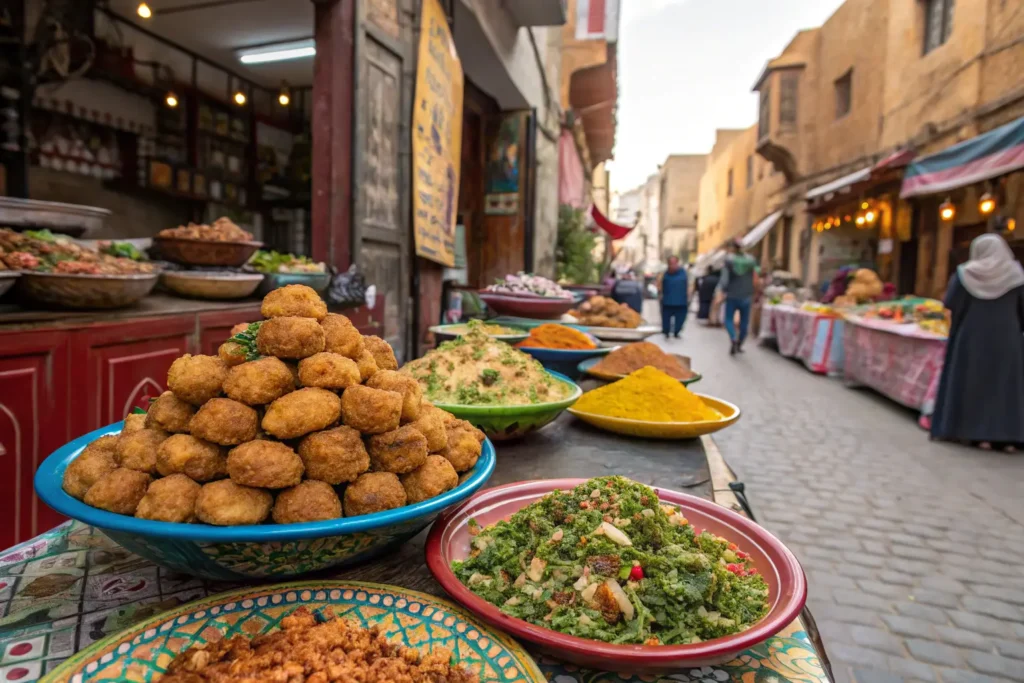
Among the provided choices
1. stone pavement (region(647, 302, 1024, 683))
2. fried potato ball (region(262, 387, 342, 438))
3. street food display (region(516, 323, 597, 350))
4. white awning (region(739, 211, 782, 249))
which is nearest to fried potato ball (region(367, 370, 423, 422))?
fried potato ball (region(262, 387, 342, 438))

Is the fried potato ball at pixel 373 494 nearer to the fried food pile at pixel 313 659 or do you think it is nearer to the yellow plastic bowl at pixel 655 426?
the fried food pile at pixel 313 659

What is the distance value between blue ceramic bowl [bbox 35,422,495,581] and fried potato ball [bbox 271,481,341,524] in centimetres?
2

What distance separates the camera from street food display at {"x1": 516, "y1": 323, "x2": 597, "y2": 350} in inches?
117

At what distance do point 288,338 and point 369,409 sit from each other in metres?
0.19

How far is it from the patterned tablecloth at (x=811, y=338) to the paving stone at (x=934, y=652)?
25.6ft

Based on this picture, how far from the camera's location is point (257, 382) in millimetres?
991

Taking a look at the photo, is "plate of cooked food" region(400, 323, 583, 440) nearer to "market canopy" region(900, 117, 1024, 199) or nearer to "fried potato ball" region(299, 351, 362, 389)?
"fried potato ball" region(299, 351, 362, 389)

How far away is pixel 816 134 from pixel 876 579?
16939 millimetres

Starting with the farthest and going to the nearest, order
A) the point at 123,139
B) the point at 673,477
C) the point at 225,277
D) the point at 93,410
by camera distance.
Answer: the point at 123,139 < the point at 225,277 < the point at 93,410 < the point at 673,477

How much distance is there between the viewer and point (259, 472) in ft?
2.99

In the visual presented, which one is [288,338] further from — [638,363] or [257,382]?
[638,363]

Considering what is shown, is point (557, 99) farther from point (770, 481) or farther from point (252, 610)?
point (252, 610)

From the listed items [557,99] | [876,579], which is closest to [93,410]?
[876,579]

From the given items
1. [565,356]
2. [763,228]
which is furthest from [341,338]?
[763,228]
